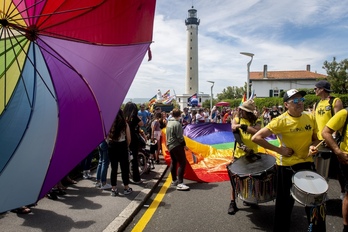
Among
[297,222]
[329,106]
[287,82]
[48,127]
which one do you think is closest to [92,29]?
[48,127]

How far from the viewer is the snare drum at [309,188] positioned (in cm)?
320

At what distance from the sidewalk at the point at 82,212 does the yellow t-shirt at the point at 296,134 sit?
255 centimetres

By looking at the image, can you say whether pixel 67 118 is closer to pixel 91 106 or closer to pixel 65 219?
pixel 91 106

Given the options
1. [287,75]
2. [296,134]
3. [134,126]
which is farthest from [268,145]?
[287,75]

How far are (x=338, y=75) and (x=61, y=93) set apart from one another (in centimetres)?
4517

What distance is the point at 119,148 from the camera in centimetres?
585

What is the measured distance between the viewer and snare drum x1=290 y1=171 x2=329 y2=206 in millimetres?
3195

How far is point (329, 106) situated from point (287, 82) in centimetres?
5582

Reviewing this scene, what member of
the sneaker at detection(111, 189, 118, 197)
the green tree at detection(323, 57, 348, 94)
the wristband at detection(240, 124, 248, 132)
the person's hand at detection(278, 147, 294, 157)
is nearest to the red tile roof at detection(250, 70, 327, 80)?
the green tree at detection(323, 57, 348, 94)

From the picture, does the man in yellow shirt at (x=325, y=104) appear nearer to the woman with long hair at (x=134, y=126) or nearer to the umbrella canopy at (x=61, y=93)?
the woman with long hair at (x=134, y=126)

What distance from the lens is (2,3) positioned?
234 centimetres

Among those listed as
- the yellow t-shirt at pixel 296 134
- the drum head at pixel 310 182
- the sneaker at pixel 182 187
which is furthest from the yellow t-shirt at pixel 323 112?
the sneaker at pixel 182 187

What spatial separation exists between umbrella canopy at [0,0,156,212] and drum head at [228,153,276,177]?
2.24 m

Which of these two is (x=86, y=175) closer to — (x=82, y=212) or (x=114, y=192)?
(x=114, y=192)
